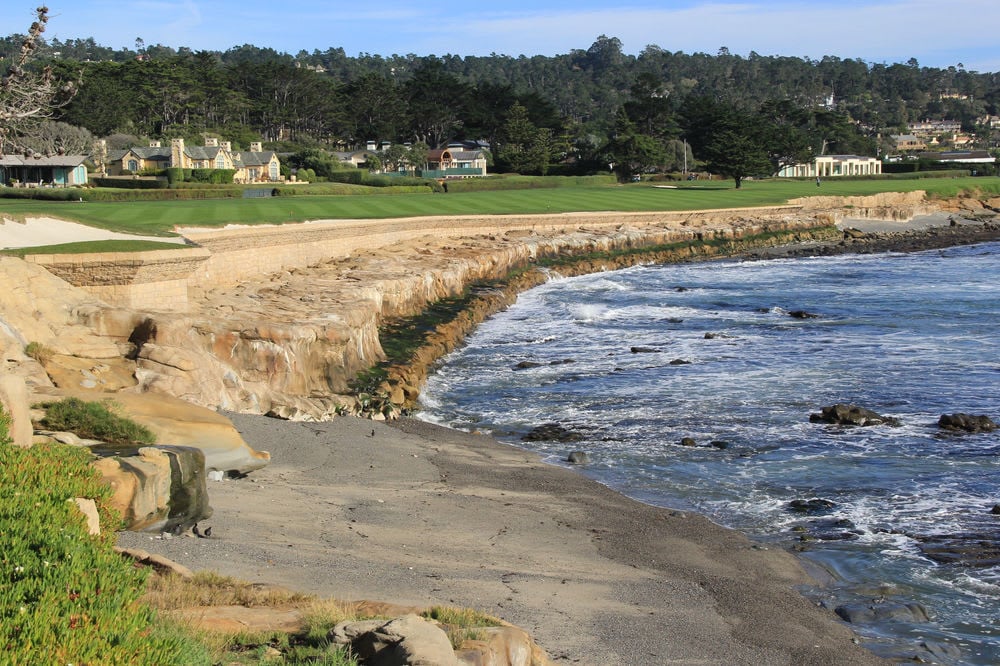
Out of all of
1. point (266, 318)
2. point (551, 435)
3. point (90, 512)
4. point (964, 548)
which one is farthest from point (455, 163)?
point (90, 512)

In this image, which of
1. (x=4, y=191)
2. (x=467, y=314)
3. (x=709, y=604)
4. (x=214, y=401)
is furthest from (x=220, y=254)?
(x=4, y=191)

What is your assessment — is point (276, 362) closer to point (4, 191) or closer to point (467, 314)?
point (467, 314)

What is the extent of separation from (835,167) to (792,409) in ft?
407

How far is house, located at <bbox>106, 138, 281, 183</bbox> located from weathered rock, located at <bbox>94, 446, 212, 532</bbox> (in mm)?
81072

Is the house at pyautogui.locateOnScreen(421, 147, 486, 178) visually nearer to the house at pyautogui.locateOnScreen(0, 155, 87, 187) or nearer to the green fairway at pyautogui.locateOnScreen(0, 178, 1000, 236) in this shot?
the green fairway at pyautogui.locateOnScreen(0, 178, 1000, 236)

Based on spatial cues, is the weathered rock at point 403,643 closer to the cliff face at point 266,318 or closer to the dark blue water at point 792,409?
the dark blue water at point 792,409

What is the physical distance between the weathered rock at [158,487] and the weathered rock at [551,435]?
9076 millimetres

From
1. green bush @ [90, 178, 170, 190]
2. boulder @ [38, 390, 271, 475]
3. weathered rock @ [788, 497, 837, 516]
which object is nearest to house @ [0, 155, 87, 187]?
green bush @ [90, 178, 170, 190]

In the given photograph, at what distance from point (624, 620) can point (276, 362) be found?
11.7m

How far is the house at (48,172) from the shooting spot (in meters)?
75.2

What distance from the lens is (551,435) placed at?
2064 cm

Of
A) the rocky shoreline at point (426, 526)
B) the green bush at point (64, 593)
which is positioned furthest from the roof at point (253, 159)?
the green bush at point (64, 593)

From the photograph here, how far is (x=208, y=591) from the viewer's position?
29.6ft

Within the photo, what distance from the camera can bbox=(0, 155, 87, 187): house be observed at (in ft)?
247
